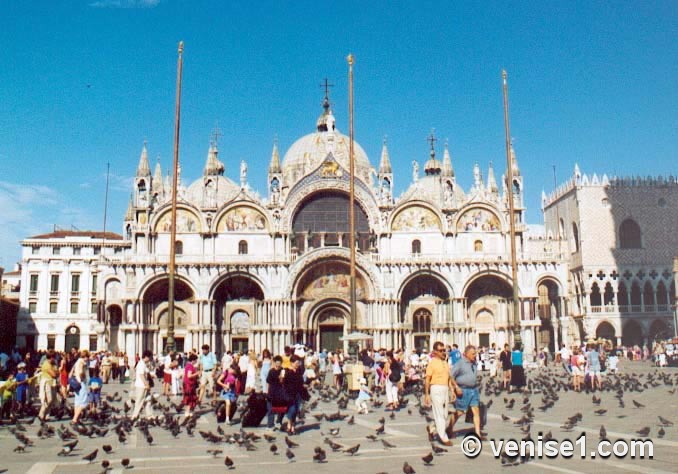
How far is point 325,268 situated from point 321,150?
38.7ft

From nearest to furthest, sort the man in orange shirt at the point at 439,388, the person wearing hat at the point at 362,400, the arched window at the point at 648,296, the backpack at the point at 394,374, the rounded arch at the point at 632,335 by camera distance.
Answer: the man in orange shirt at the point at 439,388 < the person wearing hat at the point at 362,400 < the backpack at the point at 394,374 < the rounded arch at the point at 632,335 < the arched window at the point at 648,296

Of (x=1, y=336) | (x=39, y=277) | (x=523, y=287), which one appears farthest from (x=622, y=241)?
(x=1, y=336)

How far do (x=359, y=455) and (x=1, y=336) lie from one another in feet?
195

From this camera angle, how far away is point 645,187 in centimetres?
5362

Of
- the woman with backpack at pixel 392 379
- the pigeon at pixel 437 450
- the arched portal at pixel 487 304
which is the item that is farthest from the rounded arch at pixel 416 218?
the pigeon at pixel 437 450

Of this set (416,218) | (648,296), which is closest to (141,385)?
(416,218)

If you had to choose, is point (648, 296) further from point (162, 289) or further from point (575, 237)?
point (162, 289)

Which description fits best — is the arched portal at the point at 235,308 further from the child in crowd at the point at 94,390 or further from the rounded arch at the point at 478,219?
the child in crowd at the point at 94,390

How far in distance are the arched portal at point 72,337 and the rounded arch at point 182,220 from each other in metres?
18.4

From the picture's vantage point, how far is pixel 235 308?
163ft

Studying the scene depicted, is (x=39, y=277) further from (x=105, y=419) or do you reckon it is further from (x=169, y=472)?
(x=169, y=472)

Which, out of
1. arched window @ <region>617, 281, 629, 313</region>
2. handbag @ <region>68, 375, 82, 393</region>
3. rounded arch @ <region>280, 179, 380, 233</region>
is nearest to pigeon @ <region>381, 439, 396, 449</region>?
handbag @ <region>68, 375, 82, 393</region>

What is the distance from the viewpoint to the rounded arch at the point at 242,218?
5028 cm

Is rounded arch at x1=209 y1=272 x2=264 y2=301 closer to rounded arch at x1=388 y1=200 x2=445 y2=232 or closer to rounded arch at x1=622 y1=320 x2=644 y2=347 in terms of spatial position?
rounded arch at x1=388 y1=200 x2=445 y2=232
